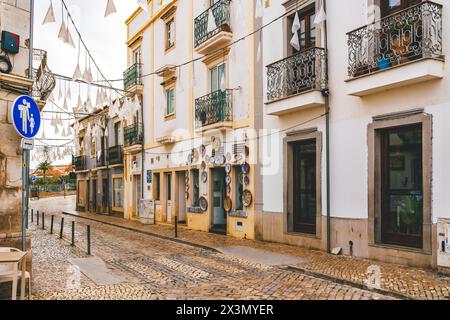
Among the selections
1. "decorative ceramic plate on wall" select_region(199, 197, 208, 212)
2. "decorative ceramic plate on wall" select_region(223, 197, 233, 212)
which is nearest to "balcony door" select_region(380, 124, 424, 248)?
"decorative ceramic plate on wall" select_region(223, 197, 233, 212)

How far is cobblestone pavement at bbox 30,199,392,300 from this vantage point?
7.24 metres

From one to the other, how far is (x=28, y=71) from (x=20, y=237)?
2776mm

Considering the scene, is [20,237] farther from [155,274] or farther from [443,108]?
[443,108]

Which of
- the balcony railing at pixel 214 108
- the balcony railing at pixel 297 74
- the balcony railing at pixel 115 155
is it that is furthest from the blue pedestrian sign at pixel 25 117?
the balcony railing at pixel 115 155

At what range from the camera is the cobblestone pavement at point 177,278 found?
7.24m

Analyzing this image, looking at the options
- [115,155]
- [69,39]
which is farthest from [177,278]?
[115,155]

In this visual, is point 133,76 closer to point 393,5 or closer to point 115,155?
point 115,155

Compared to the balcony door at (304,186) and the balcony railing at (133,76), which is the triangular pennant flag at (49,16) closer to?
the balcony door at (304,186)

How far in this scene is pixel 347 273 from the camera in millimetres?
8570

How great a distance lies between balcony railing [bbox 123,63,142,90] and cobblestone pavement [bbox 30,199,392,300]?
1190cm

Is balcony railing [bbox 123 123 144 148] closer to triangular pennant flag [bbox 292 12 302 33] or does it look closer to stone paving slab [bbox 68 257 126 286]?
stone paving slab [bbox 68 257 126 286]

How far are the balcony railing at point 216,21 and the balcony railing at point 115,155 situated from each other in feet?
34.6

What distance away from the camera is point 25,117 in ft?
22.3
